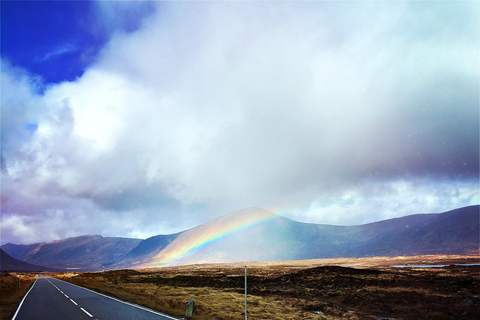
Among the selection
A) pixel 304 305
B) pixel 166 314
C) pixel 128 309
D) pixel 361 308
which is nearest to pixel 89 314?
pixel 128 309

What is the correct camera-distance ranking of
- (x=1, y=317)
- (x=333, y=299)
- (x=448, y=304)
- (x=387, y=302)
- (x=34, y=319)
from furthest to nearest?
(x=333, y=299) < (x=387, y=302) < (x=448, y=304) < (x=1, y=317) < (x=34, y=319)

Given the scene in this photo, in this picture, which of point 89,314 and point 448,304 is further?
point 448,304

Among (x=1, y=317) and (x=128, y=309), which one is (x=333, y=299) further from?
(x=1, y=317)

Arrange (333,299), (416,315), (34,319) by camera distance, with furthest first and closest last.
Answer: (333,299) → (416,315) → (34,319)

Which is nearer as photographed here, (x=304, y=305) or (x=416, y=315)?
(x=416, y=315)

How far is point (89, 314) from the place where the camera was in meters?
20.0

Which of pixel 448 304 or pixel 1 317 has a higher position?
pixel 1 317

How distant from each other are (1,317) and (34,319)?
3.93 m

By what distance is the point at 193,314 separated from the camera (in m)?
20.0

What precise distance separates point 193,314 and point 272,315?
277 inches

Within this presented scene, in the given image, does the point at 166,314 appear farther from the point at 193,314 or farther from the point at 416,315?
the point at 416,315

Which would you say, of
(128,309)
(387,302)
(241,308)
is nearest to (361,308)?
(387,302)

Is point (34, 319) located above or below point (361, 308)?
above

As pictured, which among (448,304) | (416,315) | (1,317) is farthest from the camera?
(448,304)
